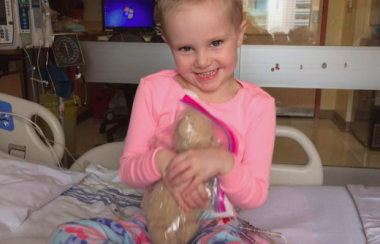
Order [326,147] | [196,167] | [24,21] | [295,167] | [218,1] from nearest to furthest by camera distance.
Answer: [196,167], [218,1], [295,167], [24,21], [326,147]

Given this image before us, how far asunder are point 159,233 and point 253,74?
1.76 m

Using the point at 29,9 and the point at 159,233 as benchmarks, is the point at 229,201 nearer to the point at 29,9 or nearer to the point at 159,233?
the point at 159,233

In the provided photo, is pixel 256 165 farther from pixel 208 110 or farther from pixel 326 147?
pixel 326 147

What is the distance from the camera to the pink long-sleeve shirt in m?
1.11

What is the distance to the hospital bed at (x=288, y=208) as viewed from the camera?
1433 mm

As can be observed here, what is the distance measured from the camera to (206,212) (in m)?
1.03

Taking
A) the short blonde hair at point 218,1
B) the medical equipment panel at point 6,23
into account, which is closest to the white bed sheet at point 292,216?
the short blonde hair at point 218,1

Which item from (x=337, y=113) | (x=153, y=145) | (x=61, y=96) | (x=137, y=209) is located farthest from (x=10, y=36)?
(x=337, y=113)

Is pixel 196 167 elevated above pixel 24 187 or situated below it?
above

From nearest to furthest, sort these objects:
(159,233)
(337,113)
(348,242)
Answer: (159,233) → (348,242) → (337,113)

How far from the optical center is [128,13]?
3221mm

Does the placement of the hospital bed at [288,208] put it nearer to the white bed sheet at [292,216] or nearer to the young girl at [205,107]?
the white bed sheet at [292,216]

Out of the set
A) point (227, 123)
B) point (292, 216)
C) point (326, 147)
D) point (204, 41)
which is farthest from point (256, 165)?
point (326, 147)

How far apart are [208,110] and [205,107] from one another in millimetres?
13
